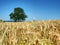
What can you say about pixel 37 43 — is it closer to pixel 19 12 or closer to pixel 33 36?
pixel 33 36

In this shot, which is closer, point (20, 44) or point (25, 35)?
point (20, 44)

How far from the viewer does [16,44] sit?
1.78 meters

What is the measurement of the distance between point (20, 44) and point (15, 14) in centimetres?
5948

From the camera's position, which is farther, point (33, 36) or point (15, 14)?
point (15, 14)

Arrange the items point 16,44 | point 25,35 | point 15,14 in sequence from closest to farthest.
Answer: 1. point 16,44
2. point 25,35
3. point 15,14

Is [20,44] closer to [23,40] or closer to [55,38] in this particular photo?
[23,40]

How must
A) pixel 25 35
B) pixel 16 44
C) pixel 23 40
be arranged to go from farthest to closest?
pixel 25 35 < pixel 23 40 < pixel 16 44

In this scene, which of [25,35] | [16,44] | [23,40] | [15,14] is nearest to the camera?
[16,44]

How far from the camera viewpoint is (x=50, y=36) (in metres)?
2.10

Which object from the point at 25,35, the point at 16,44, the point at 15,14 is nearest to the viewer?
the point at 16,44

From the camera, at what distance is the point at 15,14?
200ft

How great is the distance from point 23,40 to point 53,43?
33 cm

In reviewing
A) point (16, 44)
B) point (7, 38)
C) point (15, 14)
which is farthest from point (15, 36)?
point (15, 14)

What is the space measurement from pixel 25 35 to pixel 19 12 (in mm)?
61136
